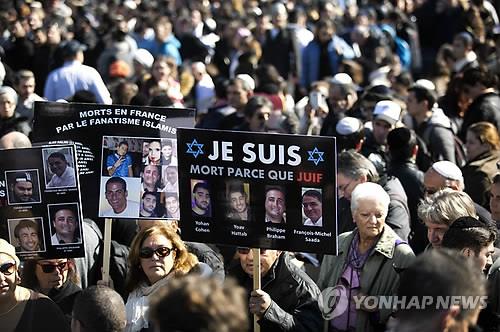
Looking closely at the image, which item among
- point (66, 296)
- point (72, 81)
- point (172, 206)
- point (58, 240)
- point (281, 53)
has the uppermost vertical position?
point (281, 53)

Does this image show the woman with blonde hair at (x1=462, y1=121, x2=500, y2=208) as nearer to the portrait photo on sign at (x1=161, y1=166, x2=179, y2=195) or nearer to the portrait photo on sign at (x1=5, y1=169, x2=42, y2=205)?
the portrait photo on sign at (x1=161, y1=166, x2=179, y2=195)

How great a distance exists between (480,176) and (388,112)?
1.20 metres

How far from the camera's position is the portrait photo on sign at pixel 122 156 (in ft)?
21.8

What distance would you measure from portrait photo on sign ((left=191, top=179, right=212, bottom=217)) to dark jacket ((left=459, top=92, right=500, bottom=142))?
491 cm

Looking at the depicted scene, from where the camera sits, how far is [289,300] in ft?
19.2

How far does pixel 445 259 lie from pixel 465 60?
1015 cm

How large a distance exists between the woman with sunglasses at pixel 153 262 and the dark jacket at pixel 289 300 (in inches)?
16.8

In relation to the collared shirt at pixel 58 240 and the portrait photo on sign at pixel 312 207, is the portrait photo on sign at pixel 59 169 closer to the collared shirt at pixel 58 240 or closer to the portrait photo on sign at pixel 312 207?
the collared shirt at pixel 58 240

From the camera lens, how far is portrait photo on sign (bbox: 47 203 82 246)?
20.3ft

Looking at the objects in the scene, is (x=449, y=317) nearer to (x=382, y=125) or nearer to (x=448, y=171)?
(x=448, y=171)

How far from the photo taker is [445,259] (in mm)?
3756

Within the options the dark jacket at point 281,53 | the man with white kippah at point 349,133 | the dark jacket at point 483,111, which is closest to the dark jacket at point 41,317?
the man with white kippah at point 349,133

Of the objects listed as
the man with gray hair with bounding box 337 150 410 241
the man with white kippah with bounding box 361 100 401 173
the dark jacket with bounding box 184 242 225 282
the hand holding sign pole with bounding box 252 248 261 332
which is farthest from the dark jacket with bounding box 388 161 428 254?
the hand holding sign pole with bounding box 252 248 261 332

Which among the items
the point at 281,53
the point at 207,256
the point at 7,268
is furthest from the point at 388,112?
the point at 281,53
